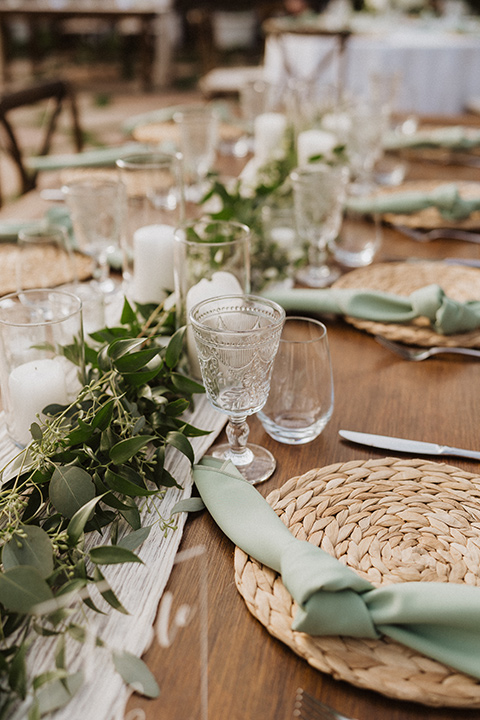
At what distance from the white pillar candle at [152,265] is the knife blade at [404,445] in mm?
373

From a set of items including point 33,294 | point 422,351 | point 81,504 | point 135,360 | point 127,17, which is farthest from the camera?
point 127,17

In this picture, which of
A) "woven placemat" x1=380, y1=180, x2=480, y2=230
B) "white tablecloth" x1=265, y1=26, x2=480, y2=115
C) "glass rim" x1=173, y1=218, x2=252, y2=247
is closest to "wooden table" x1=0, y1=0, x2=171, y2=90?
"white tablecloth" x1=265, y1=26, x2=480, y2=115

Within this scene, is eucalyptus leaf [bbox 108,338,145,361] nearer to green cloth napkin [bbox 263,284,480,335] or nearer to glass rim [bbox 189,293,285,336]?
glass rim [bbox 189,293,285,336]

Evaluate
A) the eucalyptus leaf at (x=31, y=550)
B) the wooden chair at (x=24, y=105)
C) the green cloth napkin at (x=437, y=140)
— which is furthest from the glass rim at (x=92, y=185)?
the green cloth napkin at (x=437, y=140)

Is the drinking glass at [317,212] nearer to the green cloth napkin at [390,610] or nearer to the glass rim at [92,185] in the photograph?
the glass rim at [92,185]

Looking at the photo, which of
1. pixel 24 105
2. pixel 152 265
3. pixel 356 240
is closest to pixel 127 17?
pixel 24 105

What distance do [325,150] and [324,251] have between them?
1.05ft

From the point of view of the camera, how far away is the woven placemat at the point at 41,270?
116 centimetres

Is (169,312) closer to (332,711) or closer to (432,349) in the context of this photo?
(432,349)

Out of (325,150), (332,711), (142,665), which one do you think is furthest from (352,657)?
(325,150)

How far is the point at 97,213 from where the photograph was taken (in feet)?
3.62

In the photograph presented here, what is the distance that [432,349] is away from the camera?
38.7 inches

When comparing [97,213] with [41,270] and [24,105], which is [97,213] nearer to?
[41,270]

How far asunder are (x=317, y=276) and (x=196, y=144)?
53 centimetres
